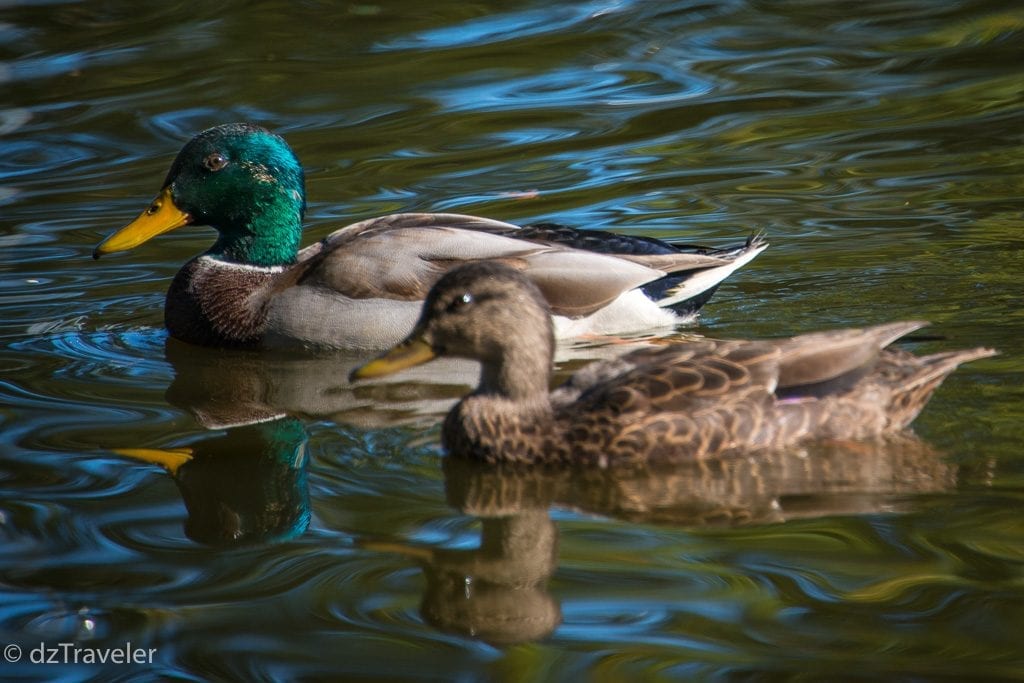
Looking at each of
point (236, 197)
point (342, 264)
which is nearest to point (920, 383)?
point (342, 264)

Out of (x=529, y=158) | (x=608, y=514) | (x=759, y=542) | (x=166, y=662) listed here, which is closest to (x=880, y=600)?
(x=759, y=542)

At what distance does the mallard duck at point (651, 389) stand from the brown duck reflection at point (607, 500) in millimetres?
86

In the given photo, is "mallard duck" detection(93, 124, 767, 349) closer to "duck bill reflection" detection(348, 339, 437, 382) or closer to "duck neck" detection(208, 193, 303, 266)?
"duck neck" detection(208, 193, 303, 266)

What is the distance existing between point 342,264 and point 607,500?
2962 mm

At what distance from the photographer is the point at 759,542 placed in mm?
5656

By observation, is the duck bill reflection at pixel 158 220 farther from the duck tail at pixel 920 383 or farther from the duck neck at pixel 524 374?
the duck tail at pixel 920 383

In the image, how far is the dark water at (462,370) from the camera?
518 centimetres

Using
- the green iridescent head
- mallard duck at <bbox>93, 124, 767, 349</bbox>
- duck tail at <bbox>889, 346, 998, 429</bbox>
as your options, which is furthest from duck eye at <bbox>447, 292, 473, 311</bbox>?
the green iridescent head

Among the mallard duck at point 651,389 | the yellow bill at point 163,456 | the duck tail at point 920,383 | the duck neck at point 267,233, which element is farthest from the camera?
the duck neck at point 267,233

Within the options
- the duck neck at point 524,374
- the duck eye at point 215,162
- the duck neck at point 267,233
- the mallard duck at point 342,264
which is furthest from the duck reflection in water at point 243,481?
the duck eye at point 215,162

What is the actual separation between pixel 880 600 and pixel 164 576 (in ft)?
7.90

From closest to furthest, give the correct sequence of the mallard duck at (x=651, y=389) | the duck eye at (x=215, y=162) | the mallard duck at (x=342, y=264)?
the mallard duck at (x=651, y=389), the mallard duck at (x=342, y=264), the duck eye at (x=215, y=162)

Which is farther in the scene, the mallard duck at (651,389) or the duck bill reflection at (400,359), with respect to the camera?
the duck bill reflection at (400,359)

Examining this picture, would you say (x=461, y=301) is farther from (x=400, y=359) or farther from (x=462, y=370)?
(x=462, y=370)
